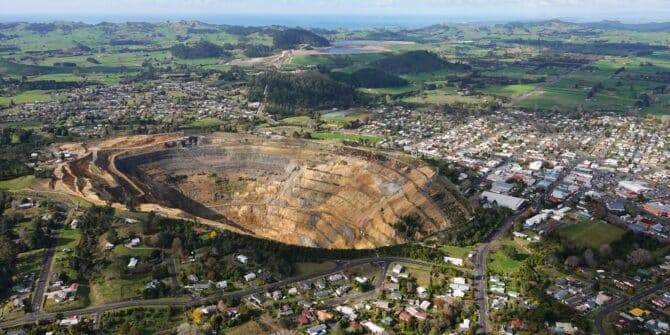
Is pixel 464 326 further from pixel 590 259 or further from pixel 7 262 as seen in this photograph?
pixel 7 262

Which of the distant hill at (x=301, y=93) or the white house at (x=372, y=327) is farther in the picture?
the distant hill at (x=301, y=93)

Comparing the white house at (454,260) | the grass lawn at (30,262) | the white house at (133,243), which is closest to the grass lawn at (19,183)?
the grass lawn at (30,262)

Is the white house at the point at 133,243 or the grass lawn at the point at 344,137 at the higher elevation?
the grass lawn at the point at 344,137

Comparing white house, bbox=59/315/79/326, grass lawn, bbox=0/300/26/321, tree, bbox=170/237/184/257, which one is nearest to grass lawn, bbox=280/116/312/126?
tree, bbox=170/237/184/257

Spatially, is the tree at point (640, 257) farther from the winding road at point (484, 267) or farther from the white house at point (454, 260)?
the white house at point (454, 260)

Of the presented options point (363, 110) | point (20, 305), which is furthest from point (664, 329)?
point (363, 110)

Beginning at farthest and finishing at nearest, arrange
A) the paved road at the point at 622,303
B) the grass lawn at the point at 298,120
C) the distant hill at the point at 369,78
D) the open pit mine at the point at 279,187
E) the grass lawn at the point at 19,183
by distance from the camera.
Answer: the distant hill at the point at 369,78 → the grass lawn at the point at 298,120 → the grass lawn at the point at 19,183 → the open pit mine at the point at 279,187 → the paved road at the point at 622,303

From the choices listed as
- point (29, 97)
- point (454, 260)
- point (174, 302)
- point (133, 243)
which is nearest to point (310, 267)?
point (174, 302)

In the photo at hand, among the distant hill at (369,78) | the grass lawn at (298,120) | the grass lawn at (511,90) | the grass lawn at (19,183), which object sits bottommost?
the grass lawn at (19,183)
